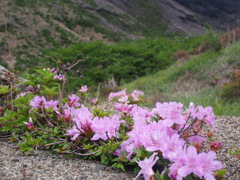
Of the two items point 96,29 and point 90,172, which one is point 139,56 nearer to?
point 90,172

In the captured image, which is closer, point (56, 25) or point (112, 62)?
point (112, 62)

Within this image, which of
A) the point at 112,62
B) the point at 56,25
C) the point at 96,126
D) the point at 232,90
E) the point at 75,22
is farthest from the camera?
the point at 75,22

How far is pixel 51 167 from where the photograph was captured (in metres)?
1.32

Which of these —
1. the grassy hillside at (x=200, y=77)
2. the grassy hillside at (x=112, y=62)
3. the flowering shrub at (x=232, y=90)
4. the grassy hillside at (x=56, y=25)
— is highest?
the flowering shrub at (x=232, y=90)

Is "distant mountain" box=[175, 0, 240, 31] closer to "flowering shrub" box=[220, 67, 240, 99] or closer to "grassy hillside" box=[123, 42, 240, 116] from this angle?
"grassy hillside" box=[123, 42, 240, 116]

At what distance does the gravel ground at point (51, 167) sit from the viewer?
120 centimetres

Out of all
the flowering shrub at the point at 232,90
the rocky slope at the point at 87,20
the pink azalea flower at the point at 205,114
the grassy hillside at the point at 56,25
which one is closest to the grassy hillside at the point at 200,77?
the flowering shrub at the point at 232,90

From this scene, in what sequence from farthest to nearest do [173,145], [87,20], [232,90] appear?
[87,20], [232,90], [173,145]

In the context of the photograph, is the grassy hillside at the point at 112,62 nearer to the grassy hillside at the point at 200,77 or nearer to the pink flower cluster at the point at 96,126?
the grassy hillside at the point at 200,77

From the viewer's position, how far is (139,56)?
1050 centimetres

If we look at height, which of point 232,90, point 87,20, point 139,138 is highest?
point 139,138

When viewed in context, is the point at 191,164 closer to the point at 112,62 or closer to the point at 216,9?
the point at 112,62

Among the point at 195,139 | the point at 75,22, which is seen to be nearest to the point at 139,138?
the point at 195,139

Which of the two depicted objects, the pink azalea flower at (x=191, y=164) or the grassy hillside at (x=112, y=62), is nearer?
the pink azalea flower at (x=191, y=164)
